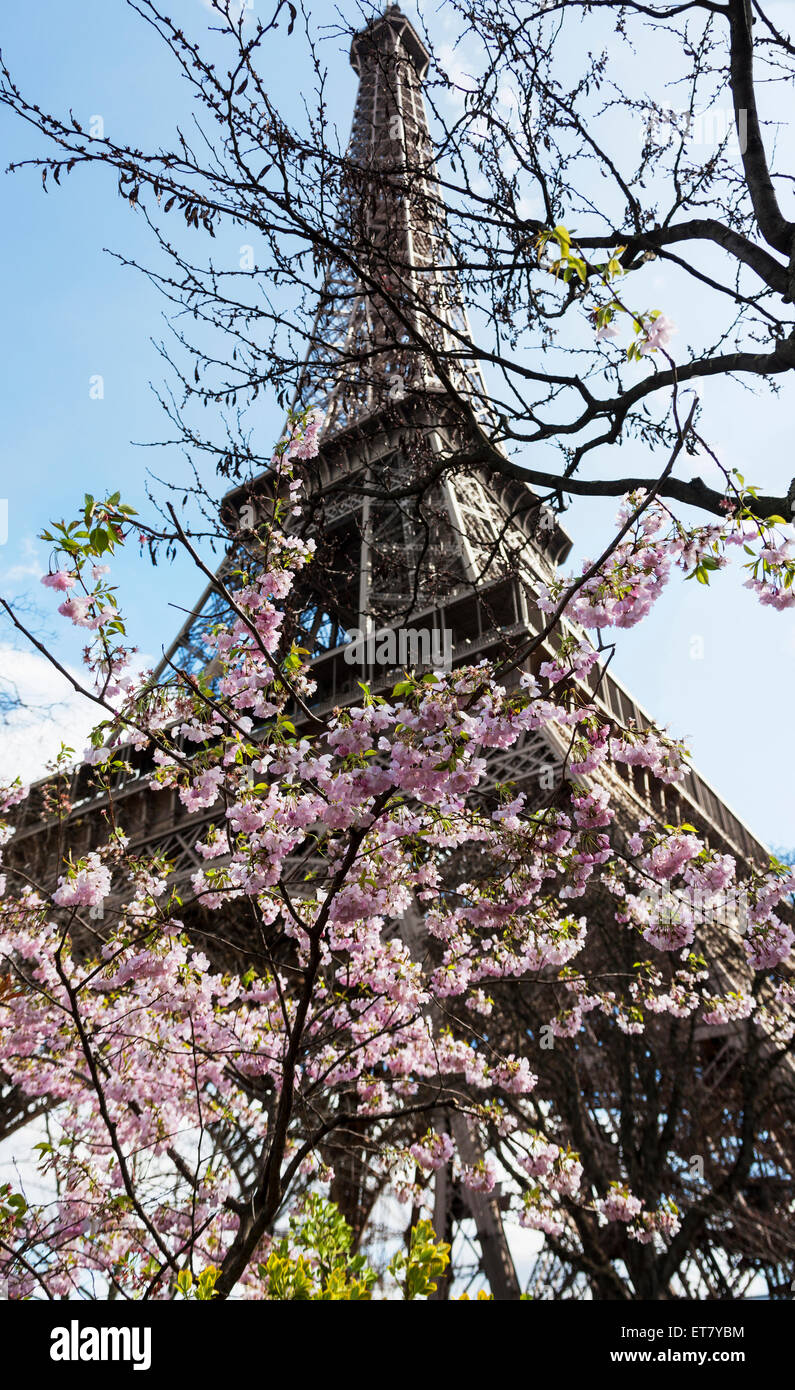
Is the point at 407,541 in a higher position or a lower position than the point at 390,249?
higher

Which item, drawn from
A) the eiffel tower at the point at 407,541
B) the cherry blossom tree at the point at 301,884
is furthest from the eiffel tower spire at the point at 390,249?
the cherry blossom tree at the point at 301,884

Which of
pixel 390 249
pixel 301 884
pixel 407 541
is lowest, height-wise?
pixel 301 884

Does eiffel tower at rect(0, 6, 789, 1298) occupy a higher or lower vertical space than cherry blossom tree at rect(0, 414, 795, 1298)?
higher

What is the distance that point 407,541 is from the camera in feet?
51.5

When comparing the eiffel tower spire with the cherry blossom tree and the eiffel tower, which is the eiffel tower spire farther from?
the cherry blossom tree

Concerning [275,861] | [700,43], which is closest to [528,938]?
[275,861]

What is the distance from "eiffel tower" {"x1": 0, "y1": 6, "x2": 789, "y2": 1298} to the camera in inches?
168

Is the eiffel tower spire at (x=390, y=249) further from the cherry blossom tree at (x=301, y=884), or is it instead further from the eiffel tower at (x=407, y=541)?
the cherry blossom tree at (x=301, y=884)

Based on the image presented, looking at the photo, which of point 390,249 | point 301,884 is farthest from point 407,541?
point 301,884

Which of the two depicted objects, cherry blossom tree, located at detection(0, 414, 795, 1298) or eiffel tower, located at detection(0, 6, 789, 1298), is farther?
eiffel tower, located at detection(0, 6, 789, 1298)

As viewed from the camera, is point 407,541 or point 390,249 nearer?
point 390,249

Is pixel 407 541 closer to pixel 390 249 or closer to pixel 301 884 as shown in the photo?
pixel 390 249

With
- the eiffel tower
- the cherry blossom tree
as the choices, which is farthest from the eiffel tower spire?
the cherry blossom tree
